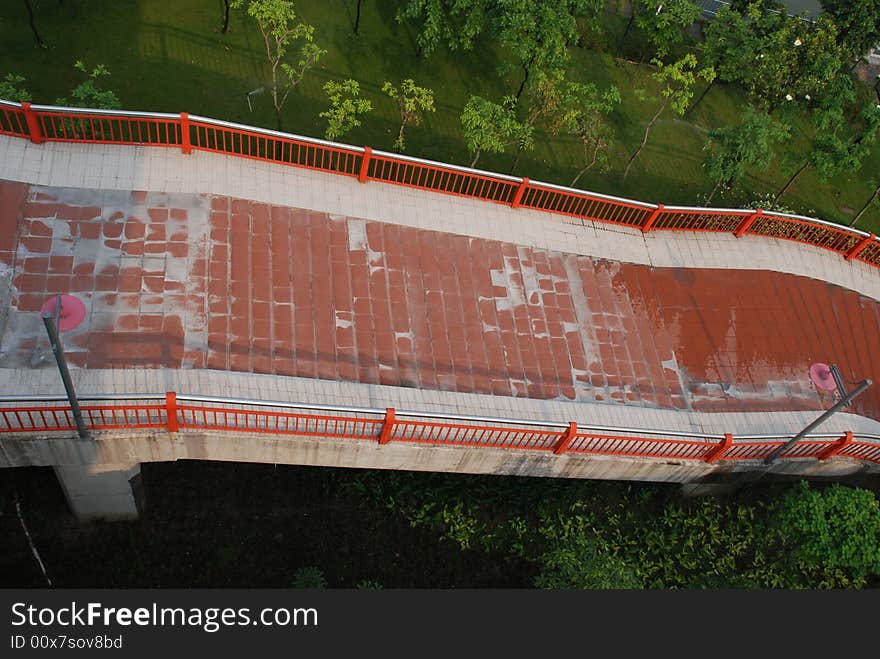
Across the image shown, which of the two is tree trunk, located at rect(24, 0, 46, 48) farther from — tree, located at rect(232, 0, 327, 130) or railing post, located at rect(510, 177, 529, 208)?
railing post, located at rect(510, 177, 529, 208)

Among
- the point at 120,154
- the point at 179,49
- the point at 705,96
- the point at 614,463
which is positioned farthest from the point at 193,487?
the point at 705,96

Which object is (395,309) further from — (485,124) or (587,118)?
(587,118)

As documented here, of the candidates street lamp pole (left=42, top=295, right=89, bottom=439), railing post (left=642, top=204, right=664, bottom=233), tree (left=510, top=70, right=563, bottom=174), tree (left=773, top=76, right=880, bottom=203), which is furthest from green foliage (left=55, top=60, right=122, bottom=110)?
tree (left=773, top=76, right=880, bottom=203)

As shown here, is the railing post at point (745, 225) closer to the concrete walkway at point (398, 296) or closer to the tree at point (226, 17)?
the concrete walkway at point (398, 296)

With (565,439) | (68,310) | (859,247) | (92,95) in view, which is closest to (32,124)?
(92,95)

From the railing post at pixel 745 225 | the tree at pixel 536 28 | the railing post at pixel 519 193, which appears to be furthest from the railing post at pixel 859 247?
the tree at pixel 536 28
